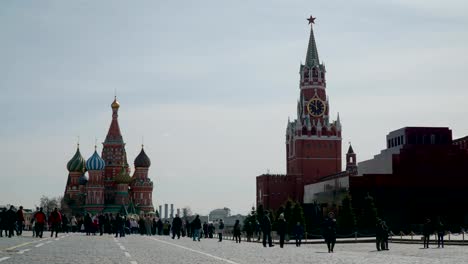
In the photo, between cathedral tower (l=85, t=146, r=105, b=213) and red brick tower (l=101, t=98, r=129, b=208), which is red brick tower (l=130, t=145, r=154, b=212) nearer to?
red brick tower (l=101, t=98, r=129, b=208)

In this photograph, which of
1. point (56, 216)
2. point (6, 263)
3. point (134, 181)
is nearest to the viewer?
point (6, 263)

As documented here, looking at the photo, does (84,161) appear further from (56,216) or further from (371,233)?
(56,216)

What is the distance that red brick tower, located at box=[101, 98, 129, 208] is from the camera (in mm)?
141000

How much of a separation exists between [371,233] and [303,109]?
85.0 m

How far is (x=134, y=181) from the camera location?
470ft

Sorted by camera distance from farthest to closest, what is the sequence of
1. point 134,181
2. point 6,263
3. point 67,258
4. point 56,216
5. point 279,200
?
point 134,181, point 279,200, point 56,216, point 67,258, point 6,263

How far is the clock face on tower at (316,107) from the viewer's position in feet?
469

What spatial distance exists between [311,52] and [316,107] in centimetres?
1230

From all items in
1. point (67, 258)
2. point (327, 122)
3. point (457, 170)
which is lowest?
point (67, 258)

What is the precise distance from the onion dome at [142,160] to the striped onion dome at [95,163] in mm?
8273

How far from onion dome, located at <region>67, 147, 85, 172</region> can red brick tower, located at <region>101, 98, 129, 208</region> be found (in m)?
6.69

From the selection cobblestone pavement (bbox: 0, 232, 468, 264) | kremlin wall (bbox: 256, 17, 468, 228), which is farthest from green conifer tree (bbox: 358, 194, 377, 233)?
cobblestone pavement (bbox: 0, 232, 468, 264)

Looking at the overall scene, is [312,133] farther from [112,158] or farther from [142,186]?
[112,158]

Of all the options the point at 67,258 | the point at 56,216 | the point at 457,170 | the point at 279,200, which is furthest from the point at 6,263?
the point at 279,200
